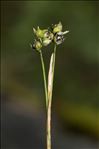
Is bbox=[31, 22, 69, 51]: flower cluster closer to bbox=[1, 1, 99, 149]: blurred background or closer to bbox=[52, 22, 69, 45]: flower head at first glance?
bbox=[52, 22, 69, 45]: flower head

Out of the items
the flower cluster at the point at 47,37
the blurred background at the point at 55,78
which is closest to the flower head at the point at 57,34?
the flower cluster at the point at 47,37

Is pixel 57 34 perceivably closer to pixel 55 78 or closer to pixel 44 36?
pixel 44 36

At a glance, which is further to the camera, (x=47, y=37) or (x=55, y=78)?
(x=55, y=78)

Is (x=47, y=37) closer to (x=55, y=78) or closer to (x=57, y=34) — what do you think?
(x=57, y=34)

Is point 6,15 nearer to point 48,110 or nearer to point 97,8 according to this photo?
point 97,8

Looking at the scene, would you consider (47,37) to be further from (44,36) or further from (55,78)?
(55,78)

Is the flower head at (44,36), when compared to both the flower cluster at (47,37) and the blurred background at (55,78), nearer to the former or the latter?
the flower cluster at (47,37)

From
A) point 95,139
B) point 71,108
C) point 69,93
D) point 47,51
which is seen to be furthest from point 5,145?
point 47,51

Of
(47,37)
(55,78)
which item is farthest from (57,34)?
(55,78)
